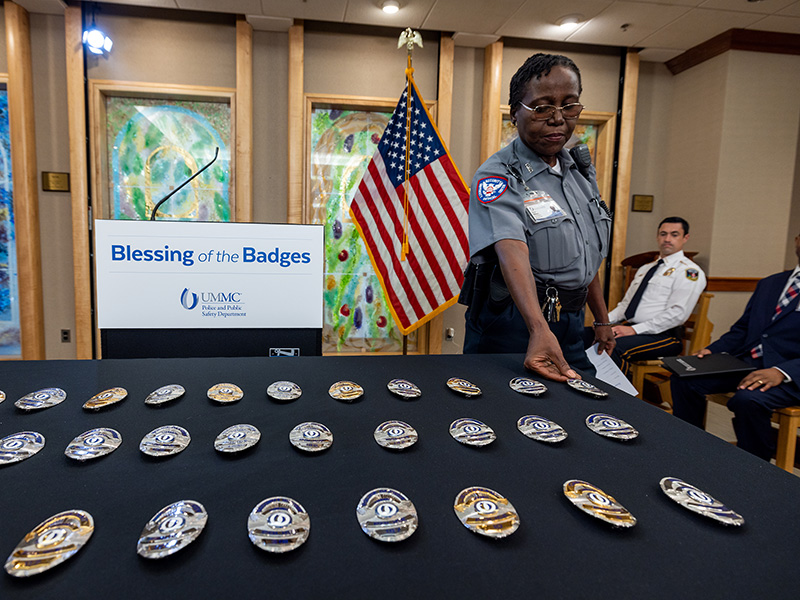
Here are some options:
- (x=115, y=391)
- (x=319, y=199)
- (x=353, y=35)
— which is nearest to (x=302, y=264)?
(x=115, y=391)

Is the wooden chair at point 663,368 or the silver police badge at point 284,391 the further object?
the wooden chair at point 663,368

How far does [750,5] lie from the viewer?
2.95 metres

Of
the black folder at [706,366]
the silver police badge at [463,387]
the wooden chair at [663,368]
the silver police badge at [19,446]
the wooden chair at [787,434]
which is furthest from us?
the wooden chair at [663,368]

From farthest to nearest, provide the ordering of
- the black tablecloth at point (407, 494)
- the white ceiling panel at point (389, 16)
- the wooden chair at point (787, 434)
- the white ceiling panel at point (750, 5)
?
the white ceiling panel at point (389, 16), the white ceiling panel at point (750, 5), the wooden chair at point (787, 434), the black tablecloth at point (407, 494)

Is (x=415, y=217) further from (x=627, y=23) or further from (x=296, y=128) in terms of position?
(x=627, y=23)

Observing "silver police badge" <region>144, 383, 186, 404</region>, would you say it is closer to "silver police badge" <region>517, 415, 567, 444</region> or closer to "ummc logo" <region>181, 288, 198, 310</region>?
"ummc logo" <region>181, 288, 198, 310</region>

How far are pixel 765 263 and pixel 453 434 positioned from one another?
4.13m

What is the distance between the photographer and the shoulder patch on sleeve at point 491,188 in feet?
3.86

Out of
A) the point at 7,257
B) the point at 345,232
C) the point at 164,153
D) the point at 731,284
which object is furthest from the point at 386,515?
the point at 7,257

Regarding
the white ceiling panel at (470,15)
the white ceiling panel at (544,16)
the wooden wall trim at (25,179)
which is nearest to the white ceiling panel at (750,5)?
the white ceiling panel at (544,16)

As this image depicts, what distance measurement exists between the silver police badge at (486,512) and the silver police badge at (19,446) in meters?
0.48

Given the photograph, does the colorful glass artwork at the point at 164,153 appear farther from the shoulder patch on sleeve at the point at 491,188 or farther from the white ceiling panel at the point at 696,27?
the white ceiling panel at the point at 696,27

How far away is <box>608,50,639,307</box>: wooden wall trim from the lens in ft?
12.1

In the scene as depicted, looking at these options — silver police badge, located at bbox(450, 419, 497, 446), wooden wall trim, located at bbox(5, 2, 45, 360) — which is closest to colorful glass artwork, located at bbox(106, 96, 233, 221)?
wooden wall trim, located at bbox(5, 2, 45, 360)
